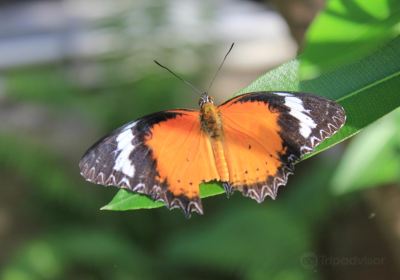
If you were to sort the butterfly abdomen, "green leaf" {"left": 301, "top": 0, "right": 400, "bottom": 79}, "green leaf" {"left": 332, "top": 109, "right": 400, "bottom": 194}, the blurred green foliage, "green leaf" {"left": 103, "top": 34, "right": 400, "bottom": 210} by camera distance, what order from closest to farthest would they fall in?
"green leaf" {"left": 301, "top": 0, "right": 400, "bottom": 79}
"green leaf" {"left": 103, "top": 34, "right": 400, "bottom": 210}
the butterfly abdomen
"green leaf" {"left": 332, "top": 109, "right": 400, "bottom": 194}
the blurred green foliage

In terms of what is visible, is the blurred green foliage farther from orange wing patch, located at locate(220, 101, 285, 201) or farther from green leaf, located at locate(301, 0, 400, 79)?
green leaf, located at locate(301, 0, 400, 79)

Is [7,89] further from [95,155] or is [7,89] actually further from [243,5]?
[95,155]

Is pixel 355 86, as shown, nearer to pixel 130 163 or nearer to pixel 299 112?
pixel 299 112

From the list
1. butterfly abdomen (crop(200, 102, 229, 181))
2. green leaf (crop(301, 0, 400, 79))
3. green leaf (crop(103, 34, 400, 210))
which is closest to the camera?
green leaf (crop(301, 0, 400, 79))

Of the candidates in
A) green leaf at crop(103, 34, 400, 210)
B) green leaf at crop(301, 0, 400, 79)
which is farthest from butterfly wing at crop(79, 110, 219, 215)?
green leaf at crop(301, 0, 400, 79)

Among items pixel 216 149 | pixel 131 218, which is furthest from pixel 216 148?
pixel 131 218

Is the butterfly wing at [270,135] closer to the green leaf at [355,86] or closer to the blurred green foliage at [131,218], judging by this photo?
the green leaf at [355,86]

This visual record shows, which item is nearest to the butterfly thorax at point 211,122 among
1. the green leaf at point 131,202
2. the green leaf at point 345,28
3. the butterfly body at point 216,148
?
the butterfly body at point 216,148
